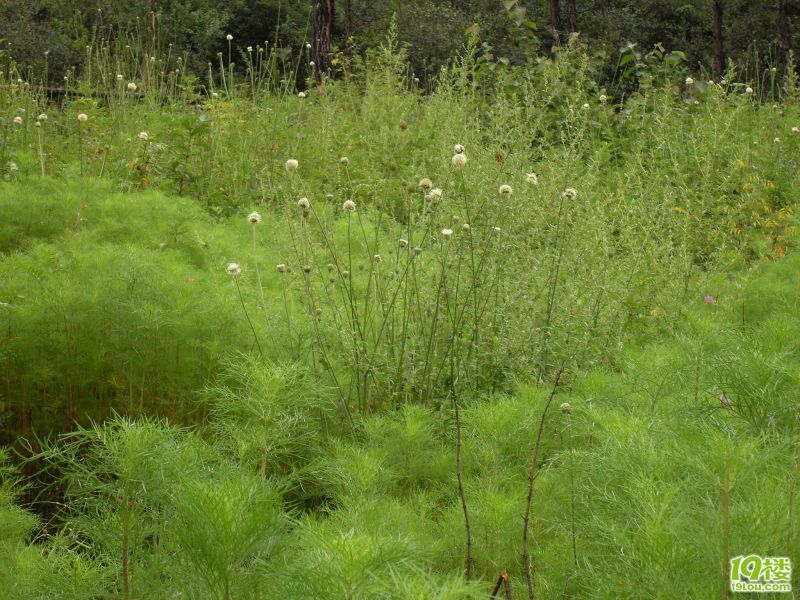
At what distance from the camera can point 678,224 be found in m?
4.44

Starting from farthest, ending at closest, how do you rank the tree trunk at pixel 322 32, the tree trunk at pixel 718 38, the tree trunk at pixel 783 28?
the tree trunk at pixel 718 38
the tree trunk at pixel 783 28
the tree trunk at pixel 322 32

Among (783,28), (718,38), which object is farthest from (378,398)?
(718,38)

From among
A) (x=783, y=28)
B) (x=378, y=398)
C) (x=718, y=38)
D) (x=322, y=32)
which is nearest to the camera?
(x=378, y=398)

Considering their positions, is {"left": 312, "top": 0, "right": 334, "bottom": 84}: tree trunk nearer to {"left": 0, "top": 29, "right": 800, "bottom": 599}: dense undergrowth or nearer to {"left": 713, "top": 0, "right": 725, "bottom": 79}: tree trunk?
{"left": 0, "top": 29, "right": 800, "bottom": 599}: dense undergrowth

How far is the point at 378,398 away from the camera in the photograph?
9.53 ft

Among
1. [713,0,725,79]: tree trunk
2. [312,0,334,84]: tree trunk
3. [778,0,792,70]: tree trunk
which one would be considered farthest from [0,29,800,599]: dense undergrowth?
[713,0,725,79]: tree trunk

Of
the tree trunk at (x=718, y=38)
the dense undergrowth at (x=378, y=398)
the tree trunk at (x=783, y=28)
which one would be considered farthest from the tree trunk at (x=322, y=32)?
the tree trunk at (x=783, y=28)

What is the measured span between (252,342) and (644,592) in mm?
1834

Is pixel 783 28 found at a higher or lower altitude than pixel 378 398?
higher

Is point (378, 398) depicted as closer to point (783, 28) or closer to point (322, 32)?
point (322, 32)

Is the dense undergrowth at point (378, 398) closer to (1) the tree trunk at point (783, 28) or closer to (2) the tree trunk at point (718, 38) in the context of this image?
(1) the tree trunk at point (783, 28)

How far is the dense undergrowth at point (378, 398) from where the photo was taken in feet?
4.68

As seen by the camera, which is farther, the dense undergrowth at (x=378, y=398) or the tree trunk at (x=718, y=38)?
the tree trunk at (x=718, y=38)

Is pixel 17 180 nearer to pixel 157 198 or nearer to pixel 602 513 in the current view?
pixel 157 198
